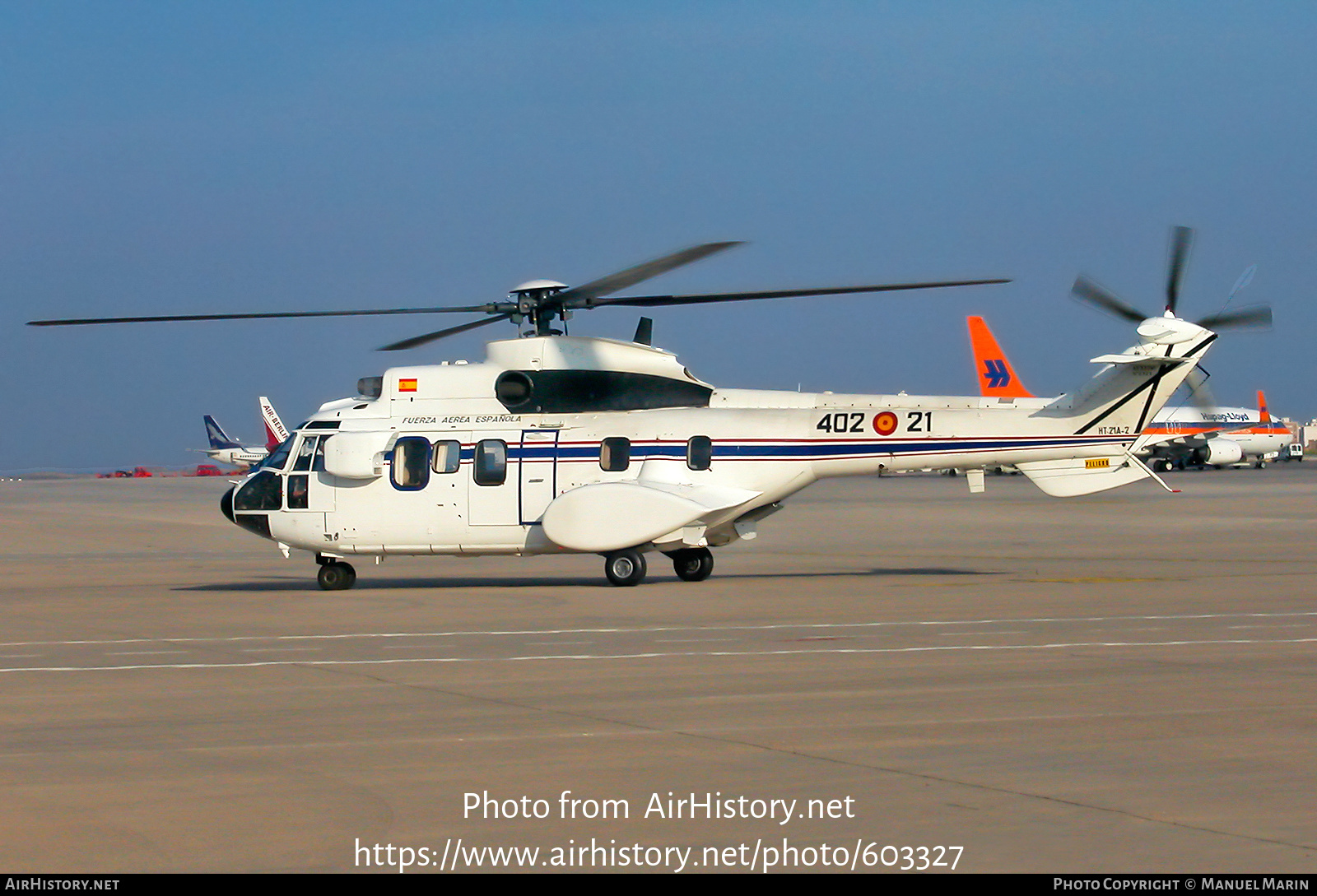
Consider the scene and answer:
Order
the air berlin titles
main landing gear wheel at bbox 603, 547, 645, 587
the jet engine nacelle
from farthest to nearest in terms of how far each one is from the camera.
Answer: the jet engine nacelle
main landing gear wheel at bbox 603, 547, 645, 587
the air berlin titles

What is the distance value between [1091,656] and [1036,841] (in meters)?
7.49

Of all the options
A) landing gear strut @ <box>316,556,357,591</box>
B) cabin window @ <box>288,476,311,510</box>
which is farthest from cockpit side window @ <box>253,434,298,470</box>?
landing gear strut @ <box>316,556,357,591</box>

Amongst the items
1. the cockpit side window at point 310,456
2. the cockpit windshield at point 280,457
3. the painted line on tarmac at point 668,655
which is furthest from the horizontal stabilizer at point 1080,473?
the cockpit windshield at point 280,457

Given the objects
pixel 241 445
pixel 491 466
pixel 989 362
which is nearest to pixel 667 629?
pixel 491 466

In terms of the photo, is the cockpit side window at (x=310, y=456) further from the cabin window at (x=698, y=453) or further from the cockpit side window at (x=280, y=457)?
the cabin window at (x=698, y=453)

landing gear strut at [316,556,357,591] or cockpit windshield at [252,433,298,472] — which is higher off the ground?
cockpit windshield at [252,433,298,472]

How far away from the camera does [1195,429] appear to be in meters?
86.8

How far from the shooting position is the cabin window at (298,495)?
78.4 ft

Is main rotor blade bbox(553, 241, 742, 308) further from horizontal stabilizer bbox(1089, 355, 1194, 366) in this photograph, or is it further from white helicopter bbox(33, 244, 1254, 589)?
horizontal stabilizer bbox(1089, 355, 1194, 366)

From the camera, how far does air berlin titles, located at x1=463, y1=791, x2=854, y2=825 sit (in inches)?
315

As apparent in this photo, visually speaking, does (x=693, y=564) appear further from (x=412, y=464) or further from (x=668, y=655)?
(x=668, y=655)

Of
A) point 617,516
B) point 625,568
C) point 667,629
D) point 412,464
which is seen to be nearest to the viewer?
point 667,629

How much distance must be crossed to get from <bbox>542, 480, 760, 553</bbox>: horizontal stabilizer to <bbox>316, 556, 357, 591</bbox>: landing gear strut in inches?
148

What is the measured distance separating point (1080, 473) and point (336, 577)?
40.9ft
